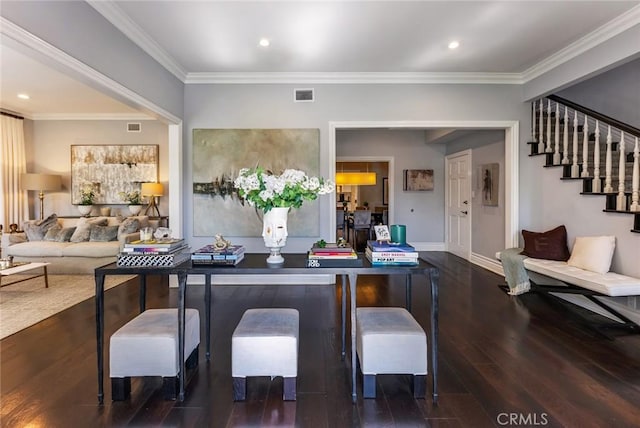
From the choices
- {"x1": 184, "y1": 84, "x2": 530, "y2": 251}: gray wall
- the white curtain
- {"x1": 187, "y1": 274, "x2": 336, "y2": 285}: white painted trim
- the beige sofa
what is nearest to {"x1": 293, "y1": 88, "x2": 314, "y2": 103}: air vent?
{"x1": 184, "y1": 84, "x2": 530, "y2": 251}: gray wall

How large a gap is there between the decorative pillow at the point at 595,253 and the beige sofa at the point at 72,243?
6.09 metres

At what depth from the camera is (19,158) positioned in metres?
6.79

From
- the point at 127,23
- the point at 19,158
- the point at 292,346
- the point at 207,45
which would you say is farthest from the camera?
the point at 19,158

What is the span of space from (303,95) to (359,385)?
12.4ft

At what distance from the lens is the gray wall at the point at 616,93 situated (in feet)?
14.8

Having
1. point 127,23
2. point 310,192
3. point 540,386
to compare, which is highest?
point 127,23

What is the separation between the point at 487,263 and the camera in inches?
234

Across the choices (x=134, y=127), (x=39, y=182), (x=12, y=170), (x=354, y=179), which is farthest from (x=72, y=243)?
(x=354, y=179)

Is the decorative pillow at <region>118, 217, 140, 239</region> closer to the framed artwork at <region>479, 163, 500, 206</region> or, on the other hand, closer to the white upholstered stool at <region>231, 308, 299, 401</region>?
the white upholstered stool at <region>231, 308, 299, 401</region>

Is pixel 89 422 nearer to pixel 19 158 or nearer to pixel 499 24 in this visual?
pixel 499 24

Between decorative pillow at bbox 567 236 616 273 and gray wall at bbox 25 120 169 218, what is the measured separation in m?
7.01

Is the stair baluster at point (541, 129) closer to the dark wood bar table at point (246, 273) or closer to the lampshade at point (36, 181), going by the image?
the dark wood bar table at point (246, 273)

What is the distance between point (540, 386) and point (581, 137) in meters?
3.65

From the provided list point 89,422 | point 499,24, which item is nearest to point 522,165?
point 499,24
